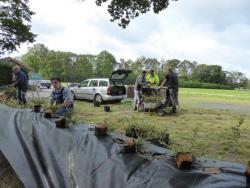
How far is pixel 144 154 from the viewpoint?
283 cm

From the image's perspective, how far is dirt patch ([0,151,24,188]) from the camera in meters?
4.11

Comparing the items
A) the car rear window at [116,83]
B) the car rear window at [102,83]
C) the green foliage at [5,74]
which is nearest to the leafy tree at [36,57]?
the green foliage at [5,74]

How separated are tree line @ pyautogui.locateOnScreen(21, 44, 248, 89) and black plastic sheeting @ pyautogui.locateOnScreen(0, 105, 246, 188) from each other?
70.3 metres

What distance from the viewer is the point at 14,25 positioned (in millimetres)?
32375

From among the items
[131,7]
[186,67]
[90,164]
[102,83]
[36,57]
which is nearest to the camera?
[90,164]

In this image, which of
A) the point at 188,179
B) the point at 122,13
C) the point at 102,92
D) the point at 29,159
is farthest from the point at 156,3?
the point at 102,92

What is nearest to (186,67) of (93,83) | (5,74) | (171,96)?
(5,74)

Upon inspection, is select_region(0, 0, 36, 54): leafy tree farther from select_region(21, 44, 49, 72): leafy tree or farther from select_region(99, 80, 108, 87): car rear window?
select_region(21, 44, 49, 72): leafy tree

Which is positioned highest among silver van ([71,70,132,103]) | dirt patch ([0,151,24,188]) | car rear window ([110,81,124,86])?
car rear window ([110,81,124,86])

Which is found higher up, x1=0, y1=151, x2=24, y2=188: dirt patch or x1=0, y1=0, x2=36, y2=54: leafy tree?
x1=0, y1=0, x2=36, y2=54: leafy tree

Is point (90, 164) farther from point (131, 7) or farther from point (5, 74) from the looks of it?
point (5, 74)

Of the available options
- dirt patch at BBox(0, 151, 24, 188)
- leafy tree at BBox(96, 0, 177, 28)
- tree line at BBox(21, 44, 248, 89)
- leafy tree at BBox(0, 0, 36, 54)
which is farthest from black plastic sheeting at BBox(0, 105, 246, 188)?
tree line at BBox(21, 44, 248, 89)

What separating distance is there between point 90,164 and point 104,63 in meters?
86.4

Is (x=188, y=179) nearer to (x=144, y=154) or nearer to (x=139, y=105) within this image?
(x=144, y=154)
